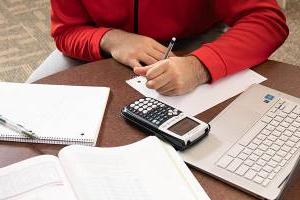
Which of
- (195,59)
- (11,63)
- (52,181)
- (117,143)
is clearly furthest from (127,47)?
(11,63)

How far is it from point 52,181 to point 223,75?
45 centimetres

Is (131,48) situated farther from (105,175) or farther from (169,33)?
(105,175)

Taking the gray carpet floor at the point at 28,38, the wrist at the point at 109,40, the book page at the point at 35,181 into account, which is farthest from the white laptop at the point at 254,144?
the gray carpet floor at the point at 28,38

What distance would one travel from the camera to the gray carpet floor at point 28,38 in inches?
87.4

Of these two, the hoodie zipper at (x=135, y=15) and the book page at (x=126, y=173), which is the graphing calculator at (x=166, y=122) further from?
the hoodie zipper at (x=135, y=15)

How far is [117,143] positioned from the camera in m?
0.81

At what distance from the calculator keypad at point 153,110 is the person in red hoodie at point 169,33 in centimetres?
6

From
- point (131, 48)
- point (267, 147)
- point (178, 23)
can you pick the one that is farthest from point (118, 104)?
point (178, 23)

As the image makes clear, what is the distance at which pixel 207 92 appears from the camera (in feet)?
3.08

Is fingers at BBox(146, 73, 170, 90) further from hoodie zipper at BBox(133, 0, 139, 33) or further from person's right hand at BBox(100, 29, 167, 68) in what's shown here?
hoodie zipper at BBox(133, 0, 139, 33)

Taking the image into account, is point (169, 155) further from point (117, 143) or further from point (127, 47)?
point (127, 47)

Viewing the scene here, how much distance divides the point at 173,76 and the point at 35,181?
36cm

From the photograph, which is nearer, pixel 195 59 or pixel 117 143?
pixel 117 143

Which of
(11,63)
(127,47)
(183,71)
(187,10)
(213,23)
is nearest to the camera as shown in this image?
(183,71)
